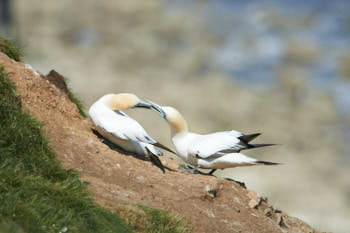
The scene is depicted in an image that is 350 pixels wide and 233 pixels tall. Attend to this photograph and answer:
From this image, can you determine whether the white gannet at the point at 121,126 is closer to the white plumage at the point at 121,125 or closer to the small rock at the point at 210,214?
the white plumage at the point at 121,125

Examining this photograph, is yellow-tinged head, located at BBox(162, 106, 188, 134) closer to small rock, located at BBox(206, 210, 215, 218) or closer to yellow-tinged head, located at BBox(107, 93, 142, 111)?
yellow-tinged head, located at BBox(107, 93, 142, 111)

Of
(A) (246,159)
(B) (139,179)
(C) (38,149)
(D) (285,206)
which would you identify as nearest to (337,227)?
(D) (285,206)

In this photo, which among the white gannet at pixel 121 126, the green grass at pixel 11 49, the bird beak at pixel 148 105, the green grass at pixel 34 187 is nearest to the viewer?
the green grass at pixel 34 187

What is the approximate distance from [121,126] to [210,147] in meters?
1.57

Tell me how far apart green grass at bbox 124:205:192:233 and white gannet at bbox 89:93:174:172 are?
150cm

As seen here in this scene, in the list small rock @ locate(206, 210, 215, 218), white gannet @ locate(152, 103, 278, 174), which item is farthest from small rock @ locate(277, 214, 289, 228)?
small rock @ locate(206, 210, 215, 218)

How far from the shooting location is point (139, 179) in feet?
28.4

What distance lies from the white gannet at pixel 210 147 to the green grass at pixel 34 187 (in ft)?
9.35

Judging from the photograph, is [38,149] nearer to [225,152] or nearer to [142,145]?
[142,145]

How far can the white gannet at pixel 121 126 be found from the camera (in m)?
9.07

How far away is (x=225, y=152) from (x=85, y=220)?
Result: 12.3 feet

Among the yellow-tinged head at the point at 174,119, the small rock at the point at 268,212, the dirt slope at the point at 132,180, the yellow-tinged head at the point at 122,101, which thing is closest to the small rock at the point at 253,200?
the dirt slope at the point at 132,180

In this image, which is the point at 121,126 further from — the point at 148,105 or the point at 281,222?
the point at 281,222

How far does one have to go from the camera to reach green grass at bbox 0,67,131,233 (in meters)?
6.01
